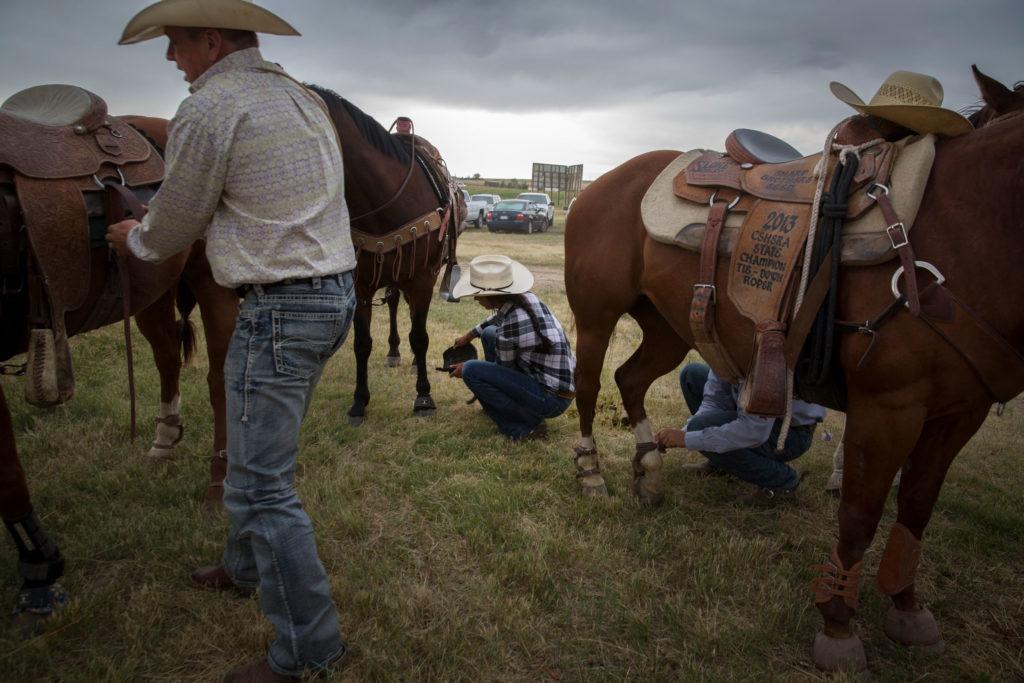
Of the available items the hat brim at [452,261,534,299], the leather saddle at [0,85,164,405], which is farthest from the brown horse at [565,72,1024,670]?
the leather saddle at [0,85,164,405]

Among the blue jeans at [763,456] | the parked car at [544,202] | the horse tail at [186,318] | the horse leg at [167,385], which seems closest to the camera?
the blue jeans at [763,456]

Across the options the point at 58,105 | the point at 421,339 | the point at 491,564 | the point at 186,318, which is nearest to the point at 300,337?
the point at 491,564

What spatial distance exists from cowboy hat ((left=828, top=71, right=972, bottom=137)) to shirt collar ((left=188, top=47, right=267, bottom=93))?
2155 mm

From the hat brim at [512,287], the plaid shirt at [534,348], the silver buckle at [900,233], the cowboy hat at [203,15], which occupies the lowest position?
the plaid shirt at [534,348]

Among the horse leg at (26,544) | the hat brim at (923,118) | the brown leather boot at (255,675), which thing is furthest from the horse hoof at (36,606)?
the hat brim at (923,118)

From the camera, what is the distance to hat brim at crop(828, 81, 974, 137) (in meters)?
2.11

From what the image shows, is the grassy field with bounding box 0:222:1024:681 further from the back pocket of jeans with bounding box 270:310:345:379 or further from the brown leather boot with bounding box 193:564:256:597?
the back pocket of jeans with bounding box 270:310:345:379

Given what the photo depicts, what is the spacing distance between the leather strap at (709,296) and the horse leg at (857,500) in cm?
60

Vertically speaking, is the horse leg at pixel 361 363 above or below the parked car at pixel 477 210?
below

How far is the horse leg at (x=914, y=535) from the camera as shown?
2277mm

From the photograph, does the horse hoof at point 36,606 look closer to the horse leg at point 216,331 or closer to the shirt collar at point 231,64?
the horse leg at point 216,331

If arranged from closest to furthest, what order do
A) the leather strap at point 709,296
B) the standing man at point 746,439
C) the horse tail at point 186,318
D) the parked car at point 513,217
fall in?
1. the leather strap at point 709,296
2. the standing man at point 746,439
3. the horse tail at point 186,318
4. the parked car at point 513,217

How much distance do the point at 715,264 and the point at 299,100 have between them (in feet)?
5.59

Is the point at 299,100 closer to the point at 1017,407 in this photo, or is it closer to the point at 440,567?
the point at 440,567
